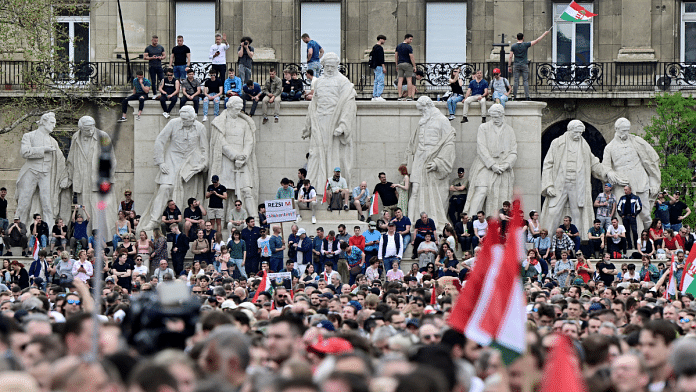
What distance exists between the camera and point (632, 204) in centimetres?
2897

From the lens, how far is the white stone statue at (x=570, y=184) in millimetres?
30109

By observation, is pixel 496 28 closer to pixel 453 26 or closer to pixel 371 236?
pixel 453 26

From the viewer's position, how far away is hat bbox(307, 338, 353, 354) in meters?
10.0

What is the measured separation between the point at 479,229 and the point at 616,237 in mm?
2786

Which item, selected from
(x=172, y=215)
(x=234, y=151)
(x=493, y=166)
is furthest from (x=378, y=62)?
(x=172, y=215)

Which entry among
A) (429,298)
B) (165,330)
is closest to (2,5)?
(429,298)

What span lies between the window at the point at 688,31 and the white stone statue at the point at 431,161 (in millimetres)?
13522

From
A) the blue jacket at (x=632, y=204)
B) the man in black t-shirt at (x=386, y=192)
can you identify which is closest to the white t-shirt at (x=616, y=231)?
the blue jacket at (x=632, y=204)

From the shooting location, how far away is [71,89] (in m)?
38.9

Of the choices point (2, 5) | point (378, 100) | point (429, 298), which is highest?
point (2, 5)

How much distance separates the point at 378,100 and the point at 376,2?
10028mm

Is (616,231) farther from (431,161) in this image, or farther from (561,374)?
(561,374)

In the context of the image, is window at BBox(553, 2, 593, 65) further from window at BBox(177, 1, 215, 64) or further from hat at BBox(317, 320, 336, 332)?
hat at BBox(317, 320, 336, 332)

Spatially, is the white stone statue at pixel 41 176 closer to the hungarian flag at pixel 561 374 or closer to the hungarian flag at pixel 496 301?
the hungarian flag at pixel 496 301
